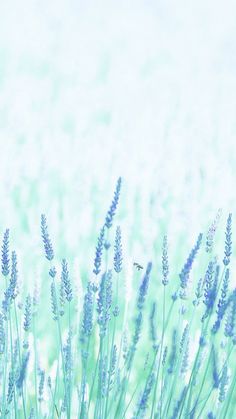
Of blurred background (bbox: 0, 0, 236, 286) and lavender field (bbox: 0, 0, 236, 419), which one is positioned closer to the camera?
lavender field (bbox: 0, 0, 236, 419)

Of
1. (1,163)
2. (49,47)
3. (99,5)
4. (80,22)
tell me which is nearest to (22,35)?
(49,47)

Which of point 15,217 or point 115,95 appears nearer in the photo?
point 15,217

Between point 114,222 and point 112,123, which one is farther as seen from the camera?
point 112,123

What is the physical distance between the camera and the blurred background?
11.6ft

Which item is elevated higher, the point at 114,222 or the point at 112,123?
the point at 112,123

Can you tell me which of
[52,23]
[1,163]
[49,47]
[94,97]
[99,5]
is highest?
[99,5]

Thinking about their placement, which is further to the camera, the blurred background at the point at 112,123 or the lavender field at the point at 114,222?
the blurred background at the point at 112,123

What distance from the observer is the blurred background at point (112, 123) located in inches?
139

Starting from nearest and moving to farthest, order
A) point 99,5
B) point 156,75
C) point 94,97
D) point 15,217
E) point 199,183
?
point 199,183
point 15,217
point 94,97
point 156,75
point 99,5

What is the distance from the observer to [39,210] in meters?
3.70

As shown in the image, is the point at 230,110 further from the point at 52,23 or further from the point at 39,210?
the point at 52,23

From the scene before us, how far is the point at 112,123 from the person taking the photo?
16.0ft

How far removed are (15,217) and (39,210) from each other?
0.51 feet

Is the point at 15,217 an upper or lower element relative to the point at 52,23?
lower
